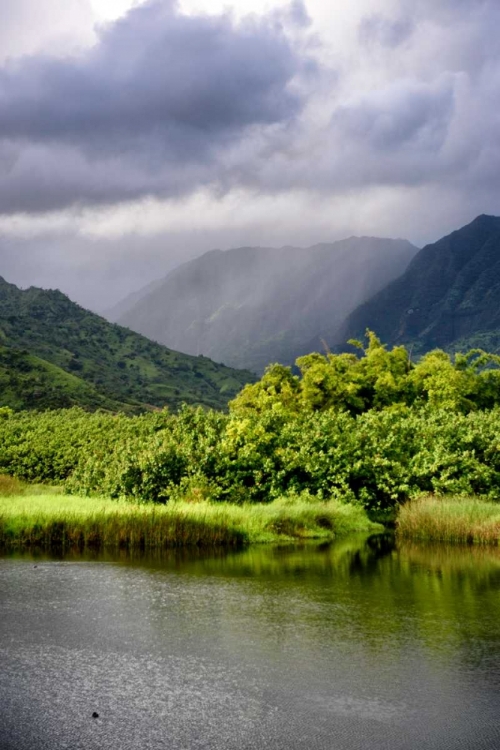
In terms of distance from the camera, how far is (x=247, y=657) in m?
13.4

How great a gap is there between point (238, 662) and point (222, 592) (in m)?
5.65

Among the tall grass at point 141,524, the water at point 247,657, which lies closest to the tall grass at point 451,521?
the tall grass at point 141,524

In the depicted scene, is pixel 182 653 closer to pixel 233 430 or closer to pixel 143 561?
pixel 143 561

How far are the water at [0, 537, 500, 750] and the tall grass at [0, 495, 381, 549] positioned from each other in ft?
14.7

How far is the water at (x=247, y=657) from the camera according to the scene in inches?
398

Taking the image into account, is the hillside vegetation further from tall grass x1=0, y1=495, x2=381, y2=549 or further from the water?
the water

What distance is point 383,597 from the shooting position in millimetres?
18422

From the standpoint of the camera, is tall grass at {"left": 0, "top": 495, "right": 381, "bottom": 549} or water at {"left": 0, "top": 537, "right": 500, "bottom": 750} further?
tall grass at {"left": 0, "top": 495, "right": 381, "bottom": 549}

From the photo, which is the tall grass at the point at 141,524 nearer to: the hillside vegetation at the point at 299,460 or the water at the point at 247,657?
the hillside vegetation at the point at 299,460

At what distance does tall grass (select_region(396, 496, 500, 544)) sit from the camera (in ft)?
95.9

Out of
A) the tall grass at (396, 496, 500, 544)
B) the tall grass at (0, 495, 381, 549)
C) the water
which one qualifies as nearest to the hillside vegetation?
the tall grass at (396, 496, 500, 544)

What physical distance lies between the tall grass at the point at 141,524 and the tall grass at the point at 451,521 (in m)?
3.45

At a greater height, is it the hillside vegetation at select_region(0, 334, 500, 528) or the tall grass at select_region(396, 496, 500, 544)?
the hillside vegetation at select_region(0, 334, 500, 528)

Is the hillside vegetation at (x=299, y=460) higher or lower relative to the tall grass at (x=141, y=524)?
higher
